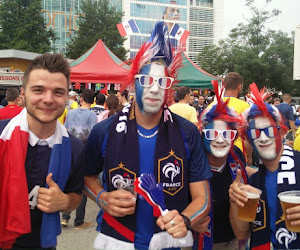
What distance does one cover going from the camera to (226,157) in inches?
97.3

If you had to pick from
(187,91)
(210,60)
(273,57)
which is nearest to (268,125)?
(187,91)

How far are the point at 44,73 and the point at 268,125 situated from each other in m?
1.51

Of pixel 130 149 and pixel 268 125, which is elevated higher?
pixel 268 125

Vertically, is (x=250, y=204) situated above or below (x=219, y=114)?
below

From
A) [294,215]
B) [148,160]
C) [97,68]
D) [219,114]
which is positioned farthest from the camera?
[97,68]

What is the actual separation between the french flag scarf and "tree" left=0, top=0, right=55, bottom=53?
90.9ft

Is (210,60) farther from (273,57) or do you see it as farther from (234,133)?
(234,133)

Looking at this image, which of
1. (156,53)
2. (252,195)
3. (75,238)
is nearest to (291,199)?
(252,195)

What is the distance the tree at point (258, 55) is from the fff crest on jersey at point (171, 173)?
912 inches

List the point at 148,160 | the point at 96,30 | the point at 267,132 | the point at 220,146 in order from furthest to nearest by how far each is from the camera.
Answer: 1. the point at 96,30
2. the point at 220,146
3. the point at 267,132
4. the point at 148,160

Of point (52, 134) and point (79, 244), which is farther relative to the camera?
point (79, 244)

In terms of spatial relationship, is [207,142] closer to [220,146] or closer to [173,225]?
[220,146]

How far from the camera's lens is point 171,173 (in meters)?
2.02

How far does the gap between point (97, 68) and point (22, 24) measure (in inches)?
853
